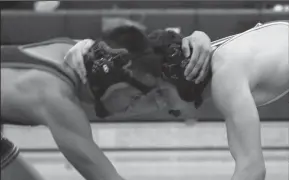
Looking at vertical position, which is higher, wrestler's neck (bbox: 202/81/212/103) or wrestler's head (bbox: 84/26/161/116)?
wrestler's head (bbox: 84/26/161/116)

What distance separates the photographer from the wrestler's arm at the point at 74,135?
2.73ft

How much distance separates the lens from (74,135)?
84 centimetres

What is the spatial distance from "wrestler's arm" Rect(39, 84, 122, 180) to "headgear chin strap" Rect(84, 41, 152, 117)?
4 cm

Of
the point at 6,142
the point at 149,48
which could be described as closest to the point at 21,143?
the point at 6,142

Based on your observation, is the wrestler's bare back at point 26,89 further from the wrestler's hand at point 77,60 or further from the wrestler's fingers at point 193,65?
the wrestler's fingers at point 193,65

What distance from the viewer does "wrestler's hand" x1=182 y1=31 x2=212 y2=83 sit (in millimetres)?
860

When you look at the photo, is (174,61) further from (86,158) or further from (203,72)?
(86,158)

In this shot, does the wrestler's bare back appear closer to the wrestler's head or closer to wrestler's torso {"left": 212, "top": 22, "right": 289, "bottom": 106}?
the wrestler's head

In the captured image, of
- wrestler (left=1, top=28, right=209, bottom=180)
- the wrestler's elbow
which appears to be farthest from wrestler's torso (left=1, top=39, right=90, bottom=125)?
the wrestler's elbow

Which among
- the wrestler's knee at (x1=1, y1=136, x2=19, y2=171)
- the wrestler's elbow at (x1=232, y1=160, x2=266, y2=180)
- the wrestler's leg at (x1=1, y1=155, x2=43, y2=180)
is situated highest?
the wrestler's elbow at (x1=232, y1=160, x2=266, y2=180)

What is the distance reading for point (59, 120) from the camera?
2.75 feet

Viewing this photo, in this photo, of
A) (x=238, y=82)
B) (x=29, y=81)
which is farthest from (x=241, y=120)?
(x=29, y=81)

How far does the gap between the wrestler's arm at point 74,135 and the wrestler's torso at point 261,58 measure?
0.72ft

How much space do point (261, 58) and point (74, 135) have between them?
1.02 feet
